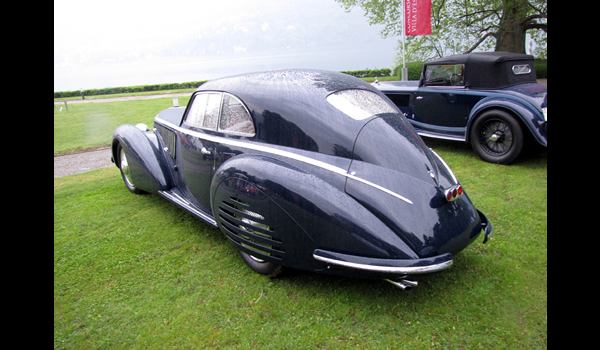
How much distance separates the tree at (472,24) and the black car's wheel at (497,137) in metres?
11.9

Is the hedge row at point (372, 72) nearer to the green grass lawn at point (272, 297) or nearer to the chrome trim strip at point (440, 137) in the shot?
the chrome trim strip at point (440, 137)

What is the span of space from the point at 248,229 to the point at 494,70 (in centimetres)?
503

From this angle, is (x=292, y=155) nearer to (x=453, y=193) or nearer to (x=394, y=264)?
(x=394, y=264)

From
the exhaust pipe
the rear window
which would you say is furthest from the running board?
the exhaust pipe

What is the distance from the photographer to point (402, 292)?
2.72 metres

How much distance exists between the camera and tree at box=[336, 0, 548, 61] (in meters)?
15.2

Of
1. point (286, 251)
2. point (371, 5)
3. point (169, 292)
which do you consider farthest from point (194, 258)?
point (371, 5)

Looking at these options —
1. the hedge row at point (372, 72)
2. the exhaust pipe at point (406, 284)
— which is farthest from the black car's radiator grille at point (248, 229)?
the hedge row at point (372, 72)

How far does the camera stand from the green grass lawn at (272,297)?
236cm

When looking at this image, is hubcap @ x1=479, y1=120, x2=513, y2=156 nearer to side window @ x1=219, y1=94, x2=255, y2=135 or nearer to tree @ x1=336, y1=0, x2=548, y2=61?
side window @ x1=219, y1=94, x2=255, y2=135

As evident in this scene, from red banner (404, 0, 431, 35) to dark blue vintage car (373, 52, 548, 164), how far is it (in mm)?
8230

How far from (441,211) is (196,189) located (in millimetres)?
2356
